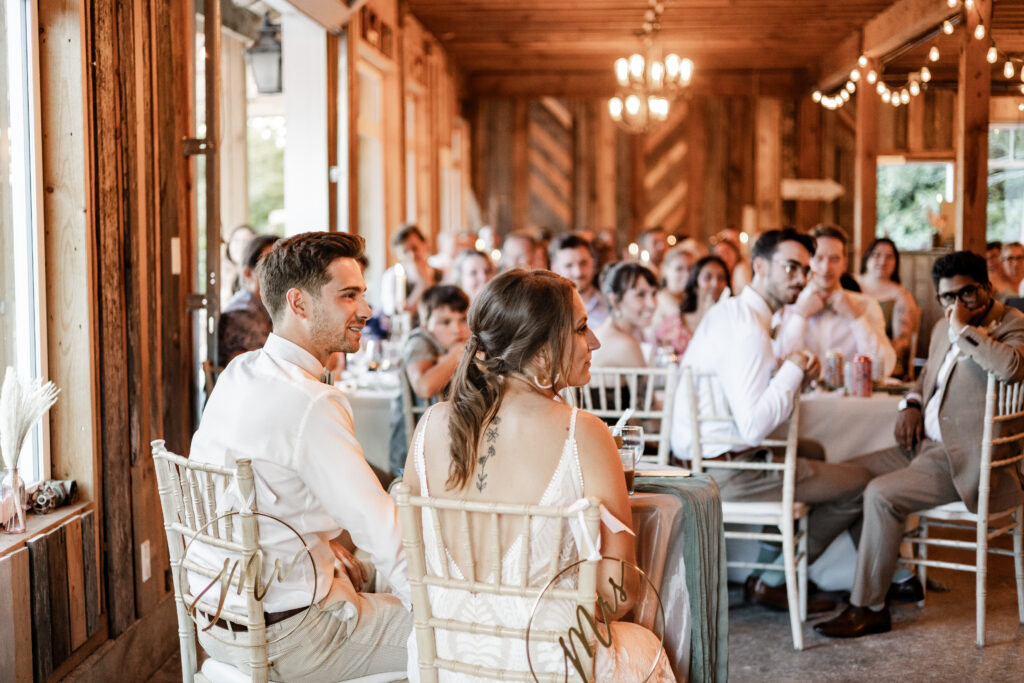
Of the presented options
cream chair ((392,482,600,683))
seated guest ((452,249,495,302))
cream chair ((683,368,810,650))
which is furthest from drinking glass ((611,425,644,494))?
seated guest ((452,249,495,302))

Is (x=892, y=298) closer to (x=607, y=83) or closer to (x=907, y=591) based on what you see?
(x=907, y=591)

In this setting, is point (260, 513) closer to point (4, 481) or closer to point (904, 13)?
point (4, 481)

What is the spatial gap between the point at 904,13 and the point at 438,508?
7.55 meters

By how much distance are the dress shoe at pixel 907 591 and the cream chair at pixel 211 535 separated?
2751 mm

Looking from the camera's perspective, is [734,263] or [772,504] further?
[734,263]

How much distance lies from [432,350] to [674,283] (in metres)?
3.44

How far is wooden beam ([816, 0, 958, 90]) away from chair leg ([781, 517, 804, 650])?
13.4 feet

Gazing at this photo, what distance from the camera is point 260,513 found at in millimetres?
2189

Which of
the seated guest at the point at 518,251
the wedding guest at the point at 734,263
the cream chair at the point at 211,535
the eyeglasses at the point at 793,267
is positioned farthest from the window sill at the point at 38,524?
the wedding guest at the point at 734,263

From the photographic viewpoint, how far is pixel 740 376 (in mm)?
4023

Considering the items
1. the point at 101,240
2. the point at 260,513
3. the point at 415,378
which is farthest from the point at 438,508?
the point at 415,378

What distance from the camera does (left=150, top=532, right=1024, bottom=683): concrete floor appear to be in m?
3.63

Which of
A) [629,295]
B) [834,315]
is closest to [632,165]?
[834,315]

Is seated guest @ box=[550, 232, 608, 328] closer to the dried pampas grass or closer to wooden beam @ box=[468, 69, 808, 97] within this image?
the dried pampas grass
